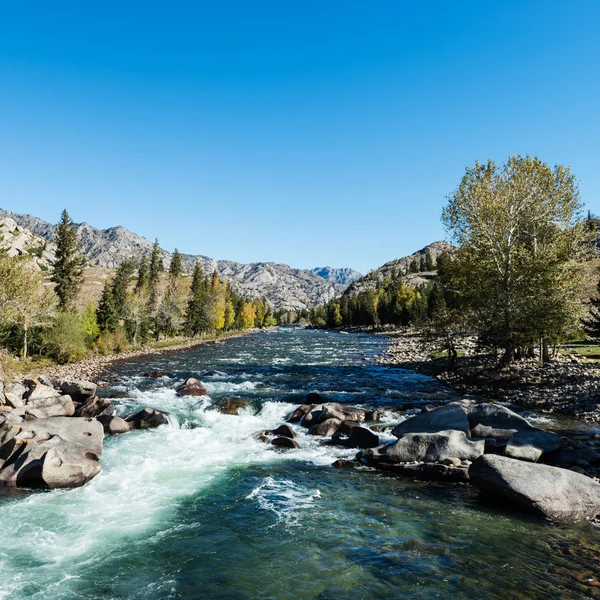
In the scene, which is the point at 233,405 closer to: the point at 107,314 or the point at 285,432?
the point at 285,432

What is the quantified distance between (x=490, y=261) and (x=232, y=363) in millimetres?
31287

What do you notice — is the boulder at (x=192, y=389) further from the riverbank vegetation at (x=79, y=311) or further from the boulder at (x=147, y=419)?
the riverbank vegetation at (x=79, y=311)

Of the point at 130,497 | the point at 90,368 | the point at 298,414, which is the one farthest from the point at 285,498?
the point at 90,368

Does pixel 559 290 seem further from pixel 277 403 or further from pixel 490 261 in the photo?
pixel 277 403

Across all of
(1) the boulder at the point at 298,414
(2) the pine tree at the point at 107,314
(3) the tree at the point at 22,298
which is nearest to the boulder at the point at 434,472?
(1) the boulder at the point at 298,414

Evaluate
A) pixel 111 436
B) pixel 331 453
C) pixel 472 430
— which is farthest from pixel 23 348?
pixel 472 430

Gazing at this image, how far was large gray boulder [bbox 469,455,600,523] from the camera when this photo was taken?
11859 millimetres

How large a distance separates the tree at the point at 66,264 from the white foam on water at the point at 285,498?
187 ft

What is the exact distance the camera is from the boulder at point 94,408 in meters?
23.5

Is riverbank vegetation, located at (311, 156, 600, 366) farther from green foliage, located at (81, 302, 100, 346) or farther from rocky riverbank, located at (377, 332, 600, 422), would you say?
green foliage, located at (81, 302, 100, 346)

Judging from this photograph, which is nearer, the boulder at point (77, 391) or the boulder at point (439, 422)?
the boulder at point (439, 422)

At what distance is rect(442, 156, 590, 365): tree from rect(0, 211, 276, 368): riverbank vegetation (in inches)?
1604

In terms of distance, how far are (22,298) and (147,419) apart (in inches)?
→ 1188

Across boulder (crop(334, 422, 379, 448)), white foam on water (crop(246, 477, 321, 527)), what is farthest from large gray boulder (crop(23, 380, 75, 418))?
boulder (crop(334, 422, 379, 448))
